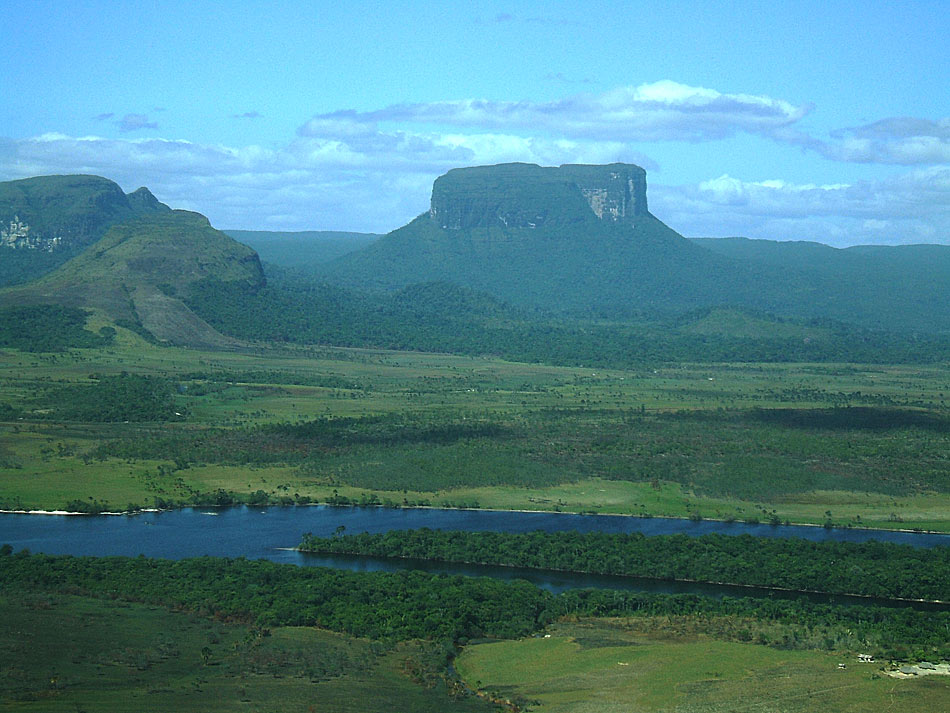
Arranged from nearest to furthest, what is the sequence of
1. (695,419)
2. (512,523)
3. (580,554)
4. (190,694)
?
1. (190,694)
2. (580,554)
3. (512,523)
4. (695,419)

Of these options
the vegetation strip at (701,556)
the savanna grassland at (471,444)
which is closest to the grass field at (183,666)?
the vegetation strip at (701,556)

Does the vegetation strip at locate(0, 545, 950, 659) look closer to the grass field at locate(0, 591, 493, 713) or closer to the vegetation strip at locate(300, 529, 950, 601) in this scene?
the grass field at locate(0, 591, 493, 713)

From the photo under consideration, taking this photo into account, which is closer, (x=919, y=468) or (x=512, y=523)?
(x=512, y=523)

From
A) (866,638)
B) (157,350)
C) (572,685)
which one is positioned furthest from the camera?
(157,350)

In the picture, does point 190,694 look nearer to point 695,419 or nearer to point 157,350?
point 695,419

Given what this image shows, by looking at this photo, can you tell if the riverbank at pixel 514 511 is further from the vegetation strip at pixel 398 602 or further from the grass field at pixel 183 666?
the grass field at pixel 183 666

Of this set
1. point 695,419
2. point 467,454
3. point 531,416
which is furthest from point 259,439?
point 695,419
